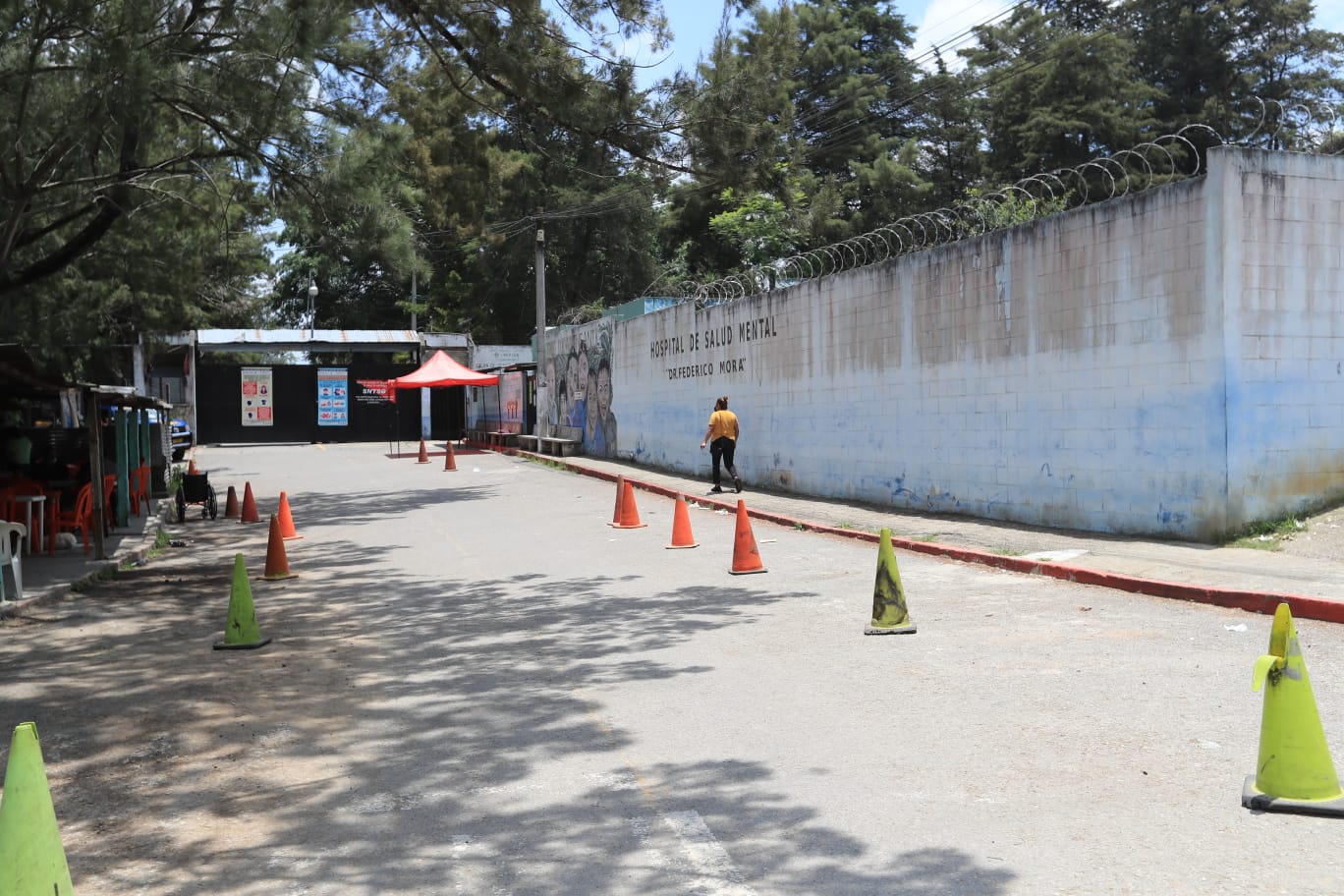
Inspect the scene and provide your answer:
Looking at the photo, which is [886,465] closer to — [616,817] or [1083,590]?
[1083,590]

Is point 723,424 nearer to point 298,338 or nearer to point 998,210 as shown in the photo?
point 998,210

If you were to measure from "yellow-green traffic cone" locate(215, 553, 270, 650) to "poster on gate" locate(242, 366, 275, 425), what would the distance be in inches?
1611

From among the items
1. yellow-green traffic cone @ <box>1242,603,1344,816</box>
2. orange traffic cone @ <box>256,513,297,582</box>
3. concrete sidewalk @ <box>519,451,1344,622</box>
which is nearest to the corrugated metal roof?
concrete sidewalk @ <box>519,451,1344,622</box>

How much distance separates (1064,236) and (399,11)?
299 inches

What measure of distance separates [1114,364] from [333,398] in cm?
4022

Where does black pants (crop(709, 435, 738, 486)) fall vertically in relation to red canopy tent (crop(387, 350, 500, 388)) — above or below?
below

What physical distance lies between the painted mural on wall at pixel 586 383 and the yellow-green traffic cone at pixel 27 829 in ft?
89.8

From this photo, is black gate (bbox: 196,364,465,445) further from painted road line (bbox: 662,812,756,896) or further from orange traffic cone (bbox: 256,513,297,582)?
painted road line (bbox: 662,812,756,896)

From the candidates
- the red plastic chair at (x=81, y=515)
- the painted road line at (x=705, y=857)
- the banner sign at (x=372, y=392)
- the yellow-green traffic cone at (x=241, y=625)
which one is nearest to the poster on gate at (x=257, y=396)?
the banner sign at (x=372, y=392)

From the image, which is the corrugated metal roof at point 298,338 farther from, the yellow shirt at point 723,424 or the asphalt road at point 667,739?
the asphalt road at point 667,739

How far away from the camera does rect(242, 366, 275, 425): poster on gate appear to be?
47875mm

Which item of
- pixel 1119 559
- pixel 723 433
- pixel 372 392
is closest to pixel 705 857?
pixel 1119 559

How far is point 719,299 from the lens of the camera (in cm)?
2448

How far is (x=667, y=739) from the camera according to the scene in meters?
6.09
